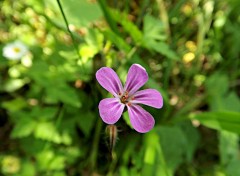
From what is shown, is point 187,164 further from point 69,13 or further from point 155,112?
point 69,13

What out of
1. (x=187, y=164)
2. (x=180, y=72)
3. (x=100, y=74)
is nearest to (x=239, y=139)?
(x=187, y=164)

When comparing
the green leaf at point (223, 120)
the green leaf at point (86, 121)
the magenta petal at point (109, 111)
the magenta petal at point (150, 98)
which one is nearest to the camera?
the magenta petal at point (109, 111)

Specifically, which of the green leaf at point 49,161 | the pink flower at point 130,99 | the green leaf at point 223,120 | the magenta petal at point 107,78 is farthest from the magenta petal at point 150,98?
the green leaf at point 49,161

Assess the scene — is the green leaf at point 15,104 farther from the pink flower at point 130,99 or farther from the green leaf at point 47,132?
the pink flower at point 130,99

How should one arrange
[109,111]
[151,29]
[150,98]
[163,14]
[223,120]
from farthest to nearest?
[163,14], [151,29], [223,120], [150,98], [109,111]

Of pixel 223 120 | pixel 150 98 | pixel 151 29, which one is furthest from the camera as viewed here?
pixel 151 29

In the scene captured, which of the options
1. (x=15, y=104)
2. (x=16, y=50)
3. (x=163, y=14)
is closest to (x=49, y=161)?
(x=15, y=104)

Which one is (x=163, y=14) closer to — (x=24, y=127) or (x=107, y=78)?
(x=24, y=127)
